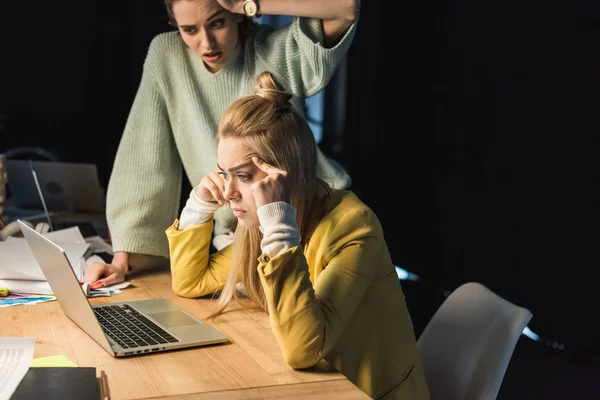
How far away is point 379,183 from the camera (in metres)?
5.02

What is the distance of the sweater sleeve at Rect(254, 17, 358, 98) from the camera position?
6.59ft

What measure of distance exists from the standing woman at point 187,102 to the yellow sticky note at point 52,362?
551 mm

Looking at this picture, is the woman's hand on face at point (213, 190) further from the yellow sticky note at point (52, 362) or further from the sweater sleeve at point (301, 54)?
the yellow sticky note at point (52, 362)

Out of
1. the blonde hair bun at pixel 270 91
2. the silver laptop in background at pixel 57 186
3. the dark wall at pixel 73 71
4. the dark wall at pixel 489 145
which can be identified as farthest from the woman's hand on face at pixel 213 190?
the dark wall at pixel 73 71

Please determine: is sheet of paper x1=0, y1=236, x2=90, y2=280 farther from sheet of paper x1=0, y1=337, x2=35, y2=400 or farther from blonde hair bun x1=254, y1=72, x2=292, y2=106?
blonde hair bun x1=254, y1=72, x2=292, y2=106

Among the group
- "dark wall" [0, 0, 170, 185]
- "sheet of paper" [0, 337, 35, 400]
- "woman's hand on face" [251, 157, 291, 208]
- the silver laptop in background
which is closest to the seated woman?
"woman's hand on face" [251, 157, 291, 208]

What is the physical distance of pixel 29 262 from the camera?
2064 mm

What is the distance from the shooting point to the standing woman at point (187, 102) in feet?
6.66

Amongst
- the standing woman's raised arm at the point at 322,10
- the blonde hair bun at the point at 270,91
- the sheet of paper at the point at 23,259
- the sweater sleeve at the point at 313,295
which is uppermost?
the standing woman's raised arm at the point at 322,10

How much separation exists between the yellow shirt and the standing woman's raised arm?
1.48 ft

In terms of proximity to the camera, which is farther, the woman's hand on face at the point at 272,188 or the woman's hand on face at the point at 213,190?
the woman's hand on face at the point at 213,190

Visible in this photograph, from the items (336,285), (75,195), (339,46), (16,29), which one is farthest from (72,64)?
(336,285)

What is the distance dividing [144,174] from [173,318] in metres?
0.60

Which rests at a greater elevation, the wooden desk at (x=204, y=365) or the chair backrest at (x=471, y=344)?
the wooden desk at (x=204, y=365)
